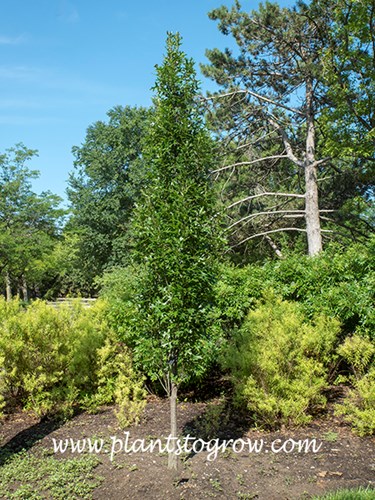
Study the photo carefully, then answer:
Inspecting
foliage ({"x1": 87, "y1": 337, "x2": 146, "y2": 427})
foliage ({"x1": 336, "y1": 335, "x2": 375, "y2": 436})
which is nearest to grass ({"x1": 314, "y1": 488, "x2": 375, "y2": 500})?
foliage ({"x1": 336, "y1": 335, "x2": 375, "y2": 436})

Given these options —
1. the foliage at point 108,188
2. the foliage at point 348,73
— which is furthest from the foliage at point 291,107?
the foliage at point 108,188

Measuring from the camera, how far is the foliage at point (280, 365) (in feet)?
18.2

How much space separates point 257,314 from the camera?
628 centimetres

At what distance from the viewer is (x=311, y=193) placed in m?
13.3

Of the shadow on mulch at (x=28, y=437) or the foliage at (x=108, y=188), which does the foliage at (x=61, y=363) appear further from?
the foliage at (x=108, y=188)

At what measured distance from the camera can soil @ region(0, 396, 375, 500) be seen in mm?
4133

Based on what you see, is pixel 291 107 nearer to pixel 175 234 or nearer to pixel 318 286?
pixel 318 286

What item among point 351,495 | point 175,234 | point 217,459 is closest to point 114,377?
point 217,459

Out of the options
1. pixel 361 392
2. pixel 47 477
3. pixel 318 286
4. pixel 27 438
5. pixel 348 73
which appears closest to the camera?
pixel 47 477

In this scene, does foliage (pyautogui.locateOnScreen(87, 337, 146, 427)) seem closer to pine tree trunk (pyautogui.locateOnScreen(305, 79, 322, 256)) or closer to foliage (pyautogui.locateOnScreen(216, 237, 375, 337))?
foliage (pyautogui.locateOnScreen(216, 237, 375, 337))

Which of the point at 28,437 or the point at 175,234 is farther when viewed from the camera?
the point at 28,437

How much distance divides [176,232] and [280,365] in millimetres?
2530

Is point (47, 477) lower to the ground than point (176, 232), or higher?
lower

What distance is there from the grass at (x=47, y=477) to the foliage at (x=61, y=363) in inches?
47.4
